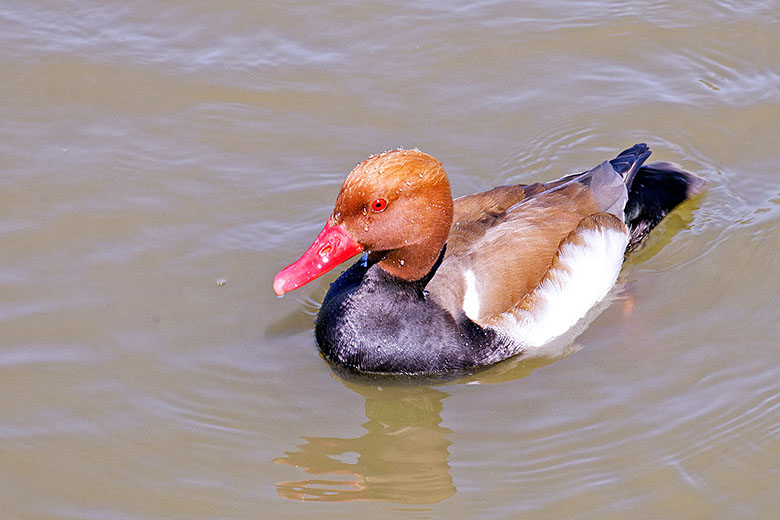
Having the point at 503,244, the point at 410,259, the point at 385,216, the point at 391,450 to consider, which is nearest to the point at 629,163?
the point at 503,244

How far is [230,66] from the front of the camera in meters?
7.96

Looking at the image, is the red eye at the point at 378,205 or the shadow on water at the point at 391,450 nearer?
the shadow on water at the point at 391,450

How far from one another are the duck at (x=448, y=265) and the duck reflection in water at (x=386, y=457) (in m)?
0.18

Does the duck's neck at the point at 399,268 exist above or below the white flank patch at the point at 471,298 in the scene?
above

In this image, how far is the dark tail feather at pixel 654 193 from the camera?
261 inches

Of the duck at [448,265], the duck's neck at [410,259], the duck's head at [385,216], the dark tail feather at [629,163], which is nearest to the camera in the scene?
the duck's head at [385,216]

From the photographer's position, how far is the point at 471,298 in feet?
18.7

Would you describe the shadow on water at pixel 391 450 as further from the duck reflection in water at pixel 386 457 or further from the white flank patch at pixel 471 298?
the white flank patch at pixel 471 298

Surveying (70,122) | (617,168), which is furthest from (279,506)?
(70,122)

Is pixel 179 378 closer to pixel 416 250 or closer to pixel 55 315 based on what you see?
pixel 55 315

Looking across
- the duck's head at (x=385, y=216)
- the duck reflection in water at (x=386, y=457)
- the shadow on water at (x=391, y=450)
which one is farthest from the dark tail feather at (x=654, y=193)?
the duck reflection in water at (x=386, y=457)

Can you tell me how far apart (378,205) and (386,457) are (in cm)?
127

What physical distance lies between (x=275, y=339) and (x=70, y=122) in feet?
8.72

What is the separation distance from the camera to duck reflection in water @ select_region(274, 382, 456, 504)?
4.93 meters
